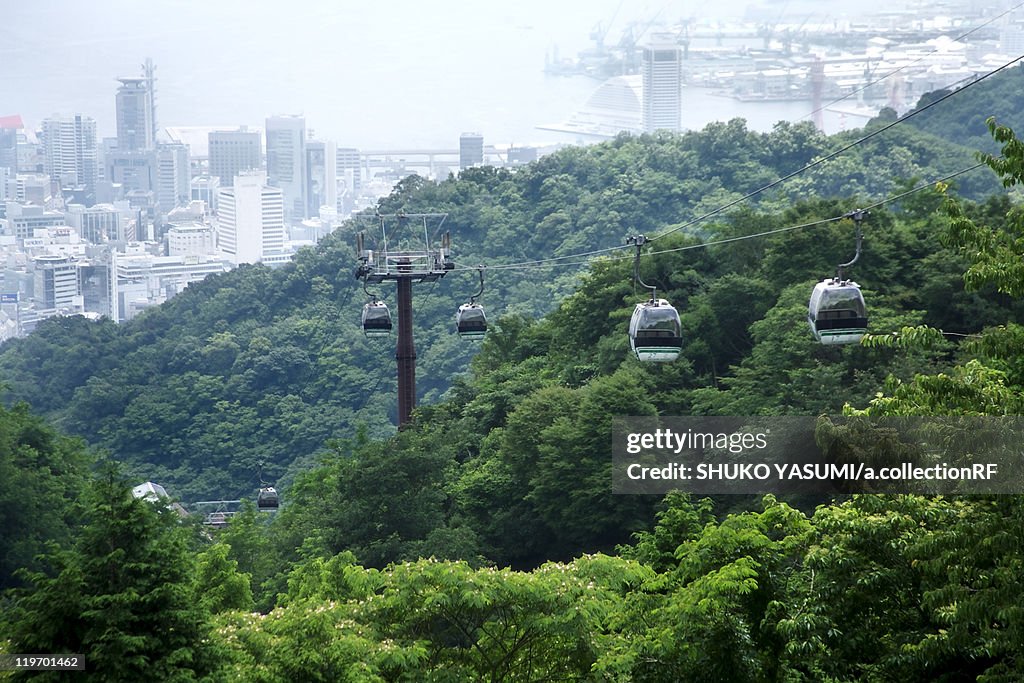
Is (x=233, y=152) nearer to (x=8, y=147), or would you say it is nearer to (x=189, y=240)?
(x=189, y=240)

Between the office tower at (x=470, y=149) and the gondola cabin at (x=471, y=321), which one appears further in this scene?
the office tower at (x=470, y=149)

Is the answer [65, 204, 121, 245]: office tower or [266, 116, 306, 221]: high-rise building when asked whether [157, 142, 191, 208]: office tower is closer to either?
[266, 116, 306, 221]: high-rise building

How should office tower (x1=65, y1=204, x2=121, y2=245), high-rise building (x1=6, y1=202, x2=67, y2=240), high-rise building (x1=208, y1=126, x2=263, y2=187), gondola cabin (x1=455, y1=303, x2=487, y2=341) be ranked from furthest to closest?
high-rise building (x1=208, y1=126, x2=263, y2=187) < high-rise building (x1=6, y1=202, x2=67, y2=240) < office tower (x1=65, y1=204, x2=121, y2=245) < gondola cabin (x1=455, y1=303, x2=487, y2=341)

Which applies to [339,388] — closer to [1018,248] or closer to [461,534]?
[461,534]

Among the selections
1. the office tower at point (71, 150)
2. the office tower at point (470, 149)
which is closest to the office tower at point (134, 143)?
the office tower at point (71, 150)

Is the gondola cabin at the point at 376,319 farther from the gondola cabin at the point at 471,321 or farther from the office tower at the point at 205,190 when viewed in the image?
the office tower at the point at 205,190

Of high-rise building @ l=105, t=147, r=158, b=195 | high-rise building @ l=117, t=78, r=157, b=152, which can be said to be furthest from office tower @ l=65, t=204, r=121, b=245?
high-rise building @ l=117, t=78, r=157, b=152
